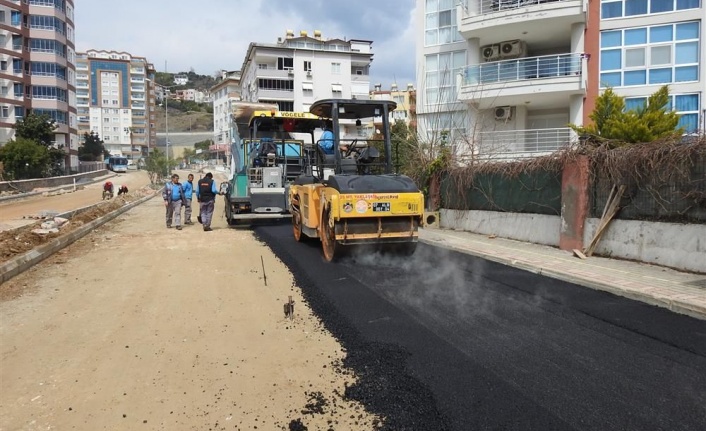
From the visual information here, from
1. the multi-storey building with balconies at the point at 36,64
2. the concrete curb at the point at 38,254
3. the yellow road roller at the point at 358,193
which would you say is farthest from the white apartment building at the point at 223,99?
the yellow road roller at the point at 358,193

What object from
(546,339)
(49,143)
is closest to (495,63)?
(546,339)

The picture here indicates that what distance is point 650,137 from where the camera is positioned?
13.1 meters

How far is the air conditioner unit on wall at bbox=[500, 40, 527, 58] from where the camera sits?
2062 centimetres

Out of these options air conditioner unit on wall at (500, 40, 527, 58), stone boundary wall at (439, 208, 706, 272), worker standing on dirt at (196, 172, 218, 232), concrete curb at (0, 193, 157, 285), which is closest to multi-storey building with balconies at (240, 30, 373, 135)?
air conditioner unit on wall at (500, 40, 527, 58)

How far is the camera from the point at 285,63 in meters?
55.8

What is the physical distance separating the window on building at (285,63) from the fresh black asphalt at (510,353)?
51.6m

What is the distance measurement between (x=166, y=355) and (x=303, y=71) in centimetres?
5414

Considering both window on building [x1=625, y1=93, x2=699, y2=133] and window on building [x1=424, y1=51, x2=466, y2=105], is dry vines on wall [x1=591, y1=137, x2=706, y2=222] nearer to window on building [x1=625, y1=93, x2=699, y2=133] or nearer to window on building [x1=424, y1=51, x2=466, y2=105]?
window on building [x1=625, y1=93, x2=699, y2=133]

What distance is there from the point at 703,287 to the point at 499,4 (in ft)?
54.1

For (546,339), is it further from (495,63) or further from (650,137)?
(495,63)

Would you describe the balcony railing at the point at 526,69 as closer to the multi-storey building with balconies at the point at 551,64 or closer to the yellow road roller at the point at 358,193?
the multi-storey building with balconies at the point at 551,64

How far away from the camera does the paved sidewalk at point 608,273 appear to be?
597 cm

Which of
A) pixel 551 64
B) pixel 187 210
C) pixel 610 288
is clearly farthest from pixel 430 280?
pixel 551 64

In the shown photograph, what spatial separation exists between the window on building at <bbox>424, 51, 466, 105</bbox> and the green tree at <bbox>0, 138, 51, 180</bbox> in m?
29.7
